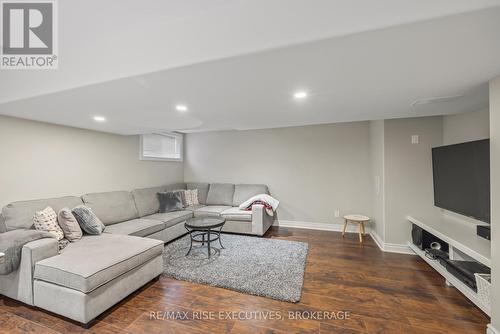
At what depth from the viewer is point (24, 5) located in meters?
1.37

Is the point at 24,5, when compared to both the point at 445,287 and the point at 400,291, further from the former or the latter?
the point at 445,287

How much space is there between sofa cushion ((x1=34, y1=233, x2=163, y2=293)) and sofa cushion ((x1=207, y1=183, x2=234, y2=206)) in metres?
2.35

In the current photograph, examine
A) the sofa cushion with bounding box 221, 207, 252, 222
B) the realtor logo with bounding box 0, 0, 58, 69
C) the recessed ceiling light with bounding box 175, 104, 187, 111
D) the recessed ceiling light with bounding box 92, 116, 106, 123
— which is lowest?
the sofa cushion with bounding box 221, 207, 252, 222

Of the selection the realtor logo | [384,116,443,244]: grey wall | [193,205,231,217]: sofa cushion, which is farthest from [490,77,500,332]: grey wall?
[193,205,231,217]: sofa cushion

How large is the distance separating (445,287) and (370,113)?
2.09 m

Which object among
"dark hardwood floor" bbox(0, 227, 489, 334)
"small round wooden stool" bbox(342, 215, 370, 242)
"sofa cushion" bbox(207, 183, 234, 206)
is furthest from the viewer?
"sofa cushion" bbox(207, 183, 234, 206)

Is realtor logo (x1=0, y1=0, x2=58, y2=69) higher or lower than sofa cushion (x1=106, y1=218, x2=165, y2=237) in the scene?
higher

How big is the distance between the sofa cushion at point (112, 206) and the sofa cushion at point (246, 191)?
6.49ft

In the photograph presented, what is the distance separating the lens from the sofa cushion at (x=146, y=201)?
356 centimetres

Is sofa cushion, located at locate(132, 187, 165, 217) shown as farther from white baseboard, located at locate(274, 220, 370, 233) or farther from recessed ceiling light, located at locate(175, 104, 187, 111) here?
white baseboard, located at locate(274, 220, 370, 233)

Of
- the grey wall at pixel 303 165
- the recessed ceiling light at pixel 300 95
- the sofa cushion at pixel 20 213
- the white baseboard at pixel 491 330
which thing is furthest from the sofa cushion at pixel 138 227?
the white baseboard at pixel 491 330

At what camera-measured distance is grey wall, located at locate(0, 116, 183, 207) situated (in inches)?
96.5

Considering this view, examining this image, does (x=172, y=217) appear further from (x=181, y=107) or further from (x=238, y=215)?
(x=181, y=107)

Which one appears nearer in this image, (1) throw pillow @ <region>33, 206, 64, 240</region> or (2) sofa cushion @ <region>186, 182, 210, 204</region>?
(1) throw pillow @ <region>33, 206, 64, 240</region>
